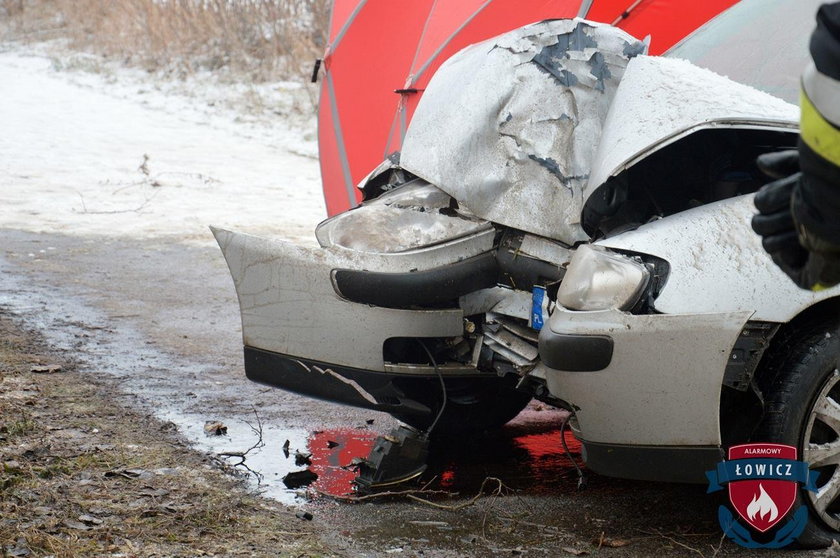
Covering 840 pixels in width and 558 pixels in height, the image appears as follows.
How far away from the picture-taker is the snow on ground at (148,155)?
1175cm

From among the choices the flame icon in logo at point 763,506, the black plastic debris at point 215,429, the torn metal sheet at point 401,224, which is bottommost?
the black plastic debris at point 215,429

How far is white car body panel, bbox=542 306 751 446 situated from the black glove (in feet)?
4.19

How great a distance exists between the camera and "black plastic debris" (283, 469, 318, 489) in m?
4.34

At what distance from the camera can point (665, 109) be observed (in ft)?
12.0

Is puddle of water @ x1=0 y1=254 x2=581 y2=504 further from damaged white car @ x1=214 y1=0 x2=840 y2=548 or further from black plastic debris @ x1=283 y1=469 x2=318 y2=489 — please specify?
damaged white car @ x1=214 y1=0 x2=840 y2=548

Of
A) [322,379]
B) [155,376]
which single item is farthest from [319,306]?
[155,376]

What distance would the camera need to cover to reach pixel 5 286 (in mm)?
8023

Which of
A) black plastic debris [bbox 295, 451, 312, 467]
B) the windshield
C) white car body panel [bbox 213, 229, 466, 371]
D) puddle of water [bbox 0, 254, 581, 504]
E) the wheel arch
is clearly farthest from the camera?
black plastic debris [bbox 295, 451, 312, 467]

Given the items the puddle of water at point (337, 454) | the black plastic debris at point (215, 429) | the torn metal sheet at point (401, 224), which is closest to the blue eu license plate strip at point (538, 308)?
the torn metal sheet at point (401, 224)

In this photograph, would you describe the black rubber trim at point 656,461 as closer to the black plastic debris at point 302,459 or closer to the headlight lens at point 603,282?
the headlight lens at point 603,282

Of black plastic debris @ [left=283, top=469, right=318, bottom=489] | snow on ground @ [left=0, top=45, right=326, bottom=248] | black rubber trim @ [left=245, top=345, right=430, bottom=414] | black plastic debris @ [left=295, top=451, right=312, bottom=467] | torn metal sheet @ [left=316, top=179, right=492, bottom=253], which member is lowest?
snow on ground @ [left=0, top=45, right=326, bottom=248]

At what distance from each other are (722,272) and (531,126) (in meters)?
1.05

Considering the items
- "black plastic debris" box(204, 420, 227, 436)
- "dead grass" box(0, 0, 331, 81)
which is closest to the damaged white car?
"black plastic debris" box(204, 420, 227, 436)

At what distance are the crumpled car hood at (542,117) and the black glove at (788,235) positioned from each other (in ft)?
5.77
